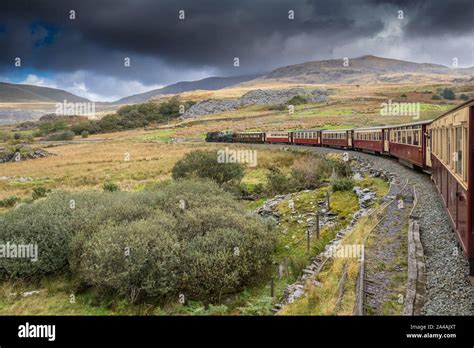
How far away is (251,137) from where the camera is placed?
6247cm

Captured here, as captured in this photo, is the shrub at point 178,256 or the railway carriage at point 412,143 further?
the railway carriage at point 412,143

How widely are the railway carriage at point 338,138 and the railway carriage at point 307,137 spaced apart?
1433 millimetres

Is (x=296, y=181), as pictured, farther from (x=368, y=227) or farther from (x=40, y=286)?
(x=40, y=286)

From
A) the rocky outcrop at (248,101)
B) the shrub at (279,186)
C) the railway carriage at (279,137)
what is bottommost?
the shrub at (279,186)

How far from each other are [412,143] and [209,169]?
13.1 metres

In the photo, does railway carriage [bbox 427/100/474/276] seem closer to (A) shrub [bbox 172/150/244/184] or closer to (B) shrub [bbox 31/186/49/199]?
(A) shrub [bbox 172/150/244/184]

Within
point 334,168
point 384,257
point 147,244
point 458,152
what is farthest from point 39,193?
point 458,152

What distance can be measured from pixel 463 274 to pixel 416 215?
5.00m

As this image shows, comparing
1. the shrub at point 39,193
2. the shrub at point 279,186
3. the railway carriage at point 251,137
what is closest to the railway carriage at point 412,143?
the shrub at point 279,186

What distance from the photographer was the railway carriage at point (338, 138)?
126 ft

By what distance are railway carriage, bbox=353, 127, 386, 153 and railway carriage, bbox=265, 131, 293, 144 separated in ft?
55.3

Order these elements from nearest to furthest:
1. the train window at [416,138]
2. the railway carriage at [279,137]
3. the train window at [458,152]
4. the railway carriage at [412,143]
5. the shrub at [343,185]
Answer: the train window at [458,152] < the railway carriage at [412,143] < the train window at [416,138] < the shrub at [343,185] < the railway carriage at [279,137]

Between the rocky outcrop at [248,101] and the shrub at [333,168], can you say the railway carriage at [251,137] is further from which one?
the rocky outcrop at [248,101]
